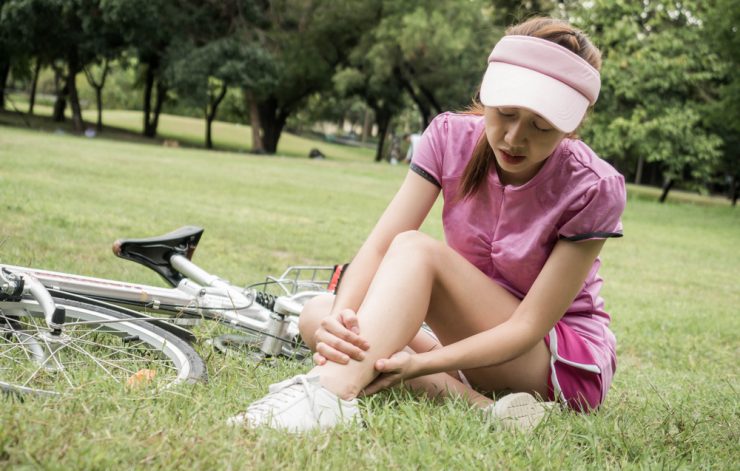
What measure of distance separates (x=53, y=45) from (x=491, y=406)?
29832 mm

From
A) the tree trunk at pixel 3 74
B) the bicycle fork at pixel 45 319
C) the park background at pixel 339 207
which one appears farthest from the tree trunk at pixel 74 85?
the bicycle fork at pixel 45 319

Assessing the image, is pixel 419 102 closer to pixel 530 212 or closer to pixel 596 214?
pixel 530 212

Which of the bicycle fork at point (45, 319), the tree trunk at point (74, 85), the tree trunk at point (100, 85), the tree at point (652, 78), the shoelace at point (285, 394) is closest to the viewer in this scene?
the shoelace at point (285, 394)

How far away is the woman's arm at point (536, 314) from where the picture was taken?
2.55 meters

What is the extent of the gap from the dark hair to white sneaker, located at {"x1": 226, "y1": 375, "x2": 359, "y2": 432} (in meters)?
0.90

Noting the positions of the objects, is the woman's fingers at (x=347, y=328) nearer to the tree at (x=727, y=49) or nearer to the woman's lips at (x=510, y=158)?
the woman's lips at (x=510, y=158)

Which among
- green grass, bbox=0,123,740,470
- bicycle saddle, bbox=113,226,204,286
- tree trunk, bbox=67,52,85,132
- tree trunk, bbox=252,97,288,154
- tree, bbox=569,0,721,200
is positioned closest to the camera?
green grass, bbox=0,123,740,470

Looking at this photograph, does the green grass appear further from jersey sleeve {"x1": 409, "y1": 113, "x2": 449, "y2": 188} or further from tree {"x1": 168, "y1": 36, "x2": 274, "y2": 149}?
tree {"x1": 168, "y1": 36, "x2": 274, "y2": 149}

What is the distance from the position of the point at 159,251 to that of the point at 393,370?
1.51 metres

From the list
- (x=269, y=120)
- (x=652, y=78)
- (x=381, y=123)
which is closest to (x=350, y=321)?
(x=652, y=78)

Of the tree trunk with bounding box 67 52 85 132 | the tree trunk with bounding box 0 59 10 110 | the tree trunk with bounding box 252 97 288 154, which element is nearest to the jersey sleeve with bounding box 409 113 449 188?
the tree trunk with bounding box 67 52 85 132

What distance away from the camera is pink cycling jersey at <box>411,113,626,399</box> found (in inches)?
103

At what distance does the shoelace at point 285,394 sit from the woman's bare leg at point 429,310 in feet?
0.23

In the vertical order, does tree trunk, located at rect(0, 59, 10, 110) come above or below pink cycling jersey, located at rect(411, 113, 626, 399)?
below
